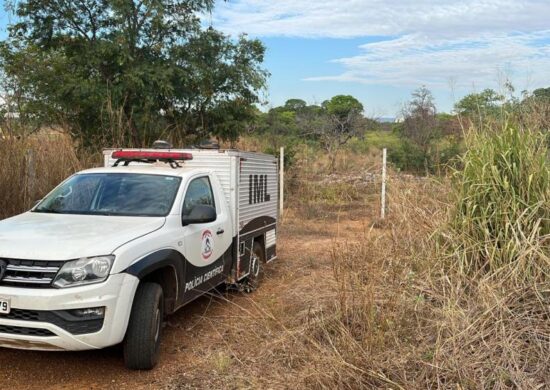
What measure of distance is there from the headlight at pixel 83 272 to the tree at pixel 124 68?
7.61 m

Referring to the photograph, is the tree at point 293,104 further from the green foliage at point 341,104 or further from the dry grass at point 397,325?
the dry grass at point 397,325

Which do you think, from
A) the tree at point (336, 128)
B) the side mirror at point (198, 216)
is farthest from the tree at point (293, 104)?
the side mirror at point (198, 216)

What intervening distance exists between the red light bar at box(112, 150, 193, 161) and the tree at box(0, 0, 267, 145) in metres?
4.85

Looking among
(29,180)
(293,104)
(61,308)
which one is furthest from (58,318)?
(293,104)

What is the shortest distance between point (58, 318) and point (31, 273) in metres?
0.40

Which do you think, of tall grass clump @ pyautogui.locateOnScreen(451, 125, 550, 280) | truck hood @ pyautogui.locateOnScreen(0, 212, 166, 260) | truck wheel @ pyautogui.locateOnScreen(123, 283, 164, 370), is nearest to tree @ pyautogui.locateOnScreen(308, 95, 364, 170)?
tall grass clump @ pyautogui.locateOnScreen(451, 125, 550, 280)

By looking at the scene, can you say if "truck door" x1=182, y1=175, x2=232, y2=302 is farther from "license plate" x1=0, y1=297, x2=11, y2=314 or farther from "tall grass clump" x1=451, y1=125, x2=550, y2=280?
"tall grass clump" x1=451, y1=125, x2=550, y2=280

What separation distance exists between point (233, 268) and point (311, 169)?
42.8ft

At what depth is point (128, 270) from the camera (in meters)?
4.31

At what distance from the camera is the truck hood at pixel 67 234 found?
4.16m

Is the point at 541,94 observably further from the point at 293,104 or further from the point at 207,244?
the point at 293,104

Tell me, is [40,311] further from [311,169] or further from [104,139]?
[311,169]

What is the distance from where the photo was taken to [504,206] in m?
4.90

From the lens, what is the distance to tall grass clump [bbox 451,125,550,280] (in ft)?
15.0
